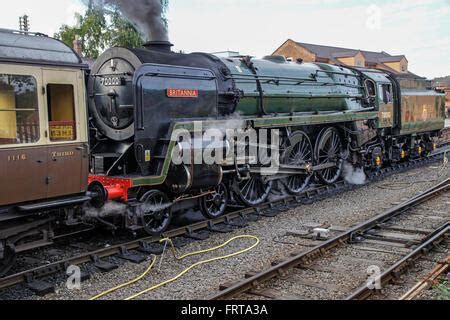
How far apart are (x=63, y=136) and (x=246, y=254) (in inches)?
126

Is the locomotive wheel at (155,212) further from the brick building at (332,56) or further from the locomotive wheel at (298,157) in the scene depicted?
the brick building at (332,56)

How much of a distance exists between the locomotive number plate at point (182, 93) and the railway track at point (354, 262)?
3.25 metres

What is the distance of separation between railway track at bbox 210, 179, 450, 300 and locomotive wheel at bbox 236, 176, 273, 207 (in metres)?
2.61

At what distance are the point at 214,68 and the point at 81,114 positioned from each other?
3.41 m

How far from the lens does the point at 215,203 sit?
31.1 ft

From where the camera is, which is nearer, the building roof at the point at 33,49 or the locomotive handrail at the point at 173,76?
the building roof at the point at 33,49

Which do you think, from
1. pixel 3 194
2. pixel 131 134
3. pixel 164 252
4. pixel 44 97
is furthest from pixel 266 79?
pixel 3 194

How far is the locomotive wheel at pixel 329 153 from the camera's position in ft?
41.2

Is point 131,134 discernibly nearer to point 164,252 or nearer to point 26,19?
point 164,252

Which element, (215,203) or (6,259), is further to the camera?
(215,203)

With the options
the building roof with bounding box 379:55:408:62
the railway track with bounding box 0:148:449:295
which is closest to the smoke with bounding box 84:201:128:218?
the railway track with bounding box 0:148:449:295

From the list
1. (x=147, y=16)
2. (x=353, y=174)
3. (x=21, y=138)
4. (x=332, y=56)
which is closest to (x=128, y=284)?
(x=21, y=138)

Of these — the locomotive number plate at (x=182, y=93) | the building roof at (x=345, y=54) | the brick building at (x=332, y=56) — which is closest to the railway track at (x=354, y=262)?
the locomotive number plate at (x=182, y=93)

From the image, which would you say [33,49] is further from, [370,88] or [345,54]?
[345,54]
